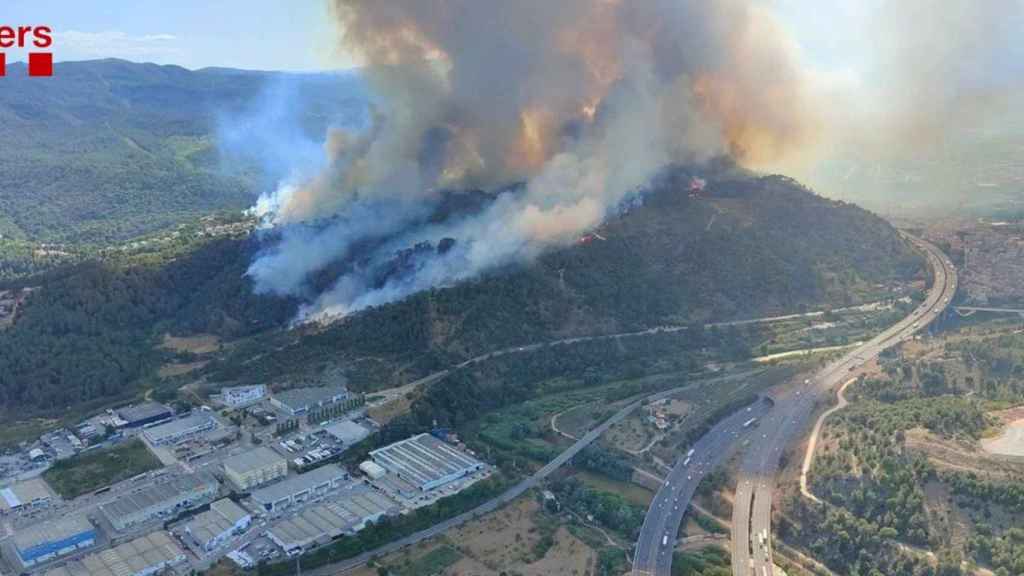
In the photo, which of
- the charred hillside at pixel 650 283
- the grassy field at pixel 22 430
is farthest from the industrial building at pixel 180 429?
the grassy field at pixel 22 430

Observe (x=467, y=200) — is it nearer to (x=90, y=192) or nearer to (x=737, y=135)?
(x=737, y=135)

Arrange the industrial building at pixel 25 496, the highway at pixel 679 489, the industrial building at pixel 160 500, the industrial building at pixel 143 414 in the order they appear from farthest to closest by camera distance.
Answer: the industrial building at pixel 143 414
the industrial building at pixel 25 496
the industrial building at pixel 160 500
the highway at pixel 679 489

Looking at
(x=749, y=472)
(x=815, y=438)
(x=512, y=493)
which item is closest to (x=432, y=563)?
(x=512, y=493)

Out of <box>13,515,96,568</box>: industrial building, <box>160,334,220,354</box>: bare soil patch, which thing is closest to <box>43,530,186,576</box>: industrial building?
<box>13,515,96,568</box>: industrial building

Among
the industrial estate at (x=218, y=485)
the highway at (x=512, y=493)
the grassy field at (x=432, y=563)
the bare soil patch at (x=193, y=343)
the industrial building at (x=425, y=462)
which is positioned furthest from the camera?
the bare soil patch at (x=193, y=343)

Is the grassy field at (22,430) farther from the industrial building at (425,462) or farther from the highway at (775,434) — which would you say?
the highway at (775,434)

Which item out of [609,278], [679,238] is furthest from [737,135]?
[609,278]

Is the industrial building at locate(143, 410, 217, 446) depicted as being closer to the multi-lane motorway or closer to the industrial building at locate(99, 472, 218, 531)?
the industrial building at locate(99, 472, 218, 531)
